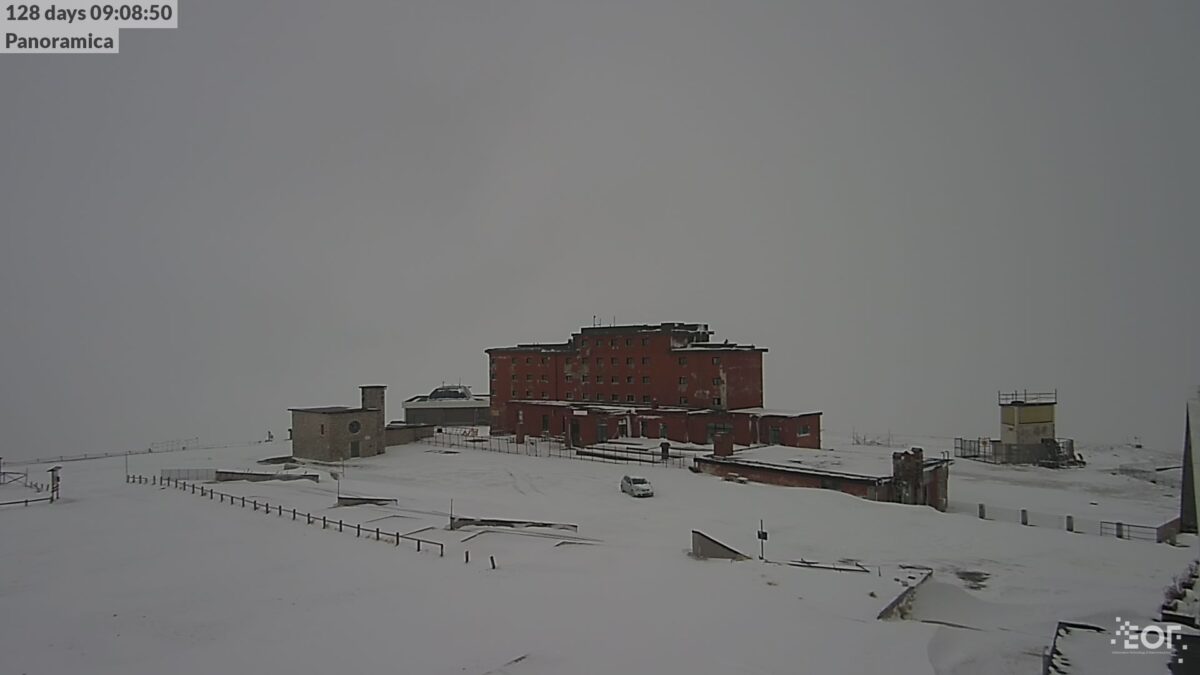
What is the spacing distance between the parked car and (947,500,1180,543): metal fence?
11743mm

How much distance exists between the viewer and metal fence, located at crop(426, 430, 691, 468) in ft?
119

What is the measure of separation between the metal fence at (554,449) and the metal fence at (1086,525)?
43.6 feet

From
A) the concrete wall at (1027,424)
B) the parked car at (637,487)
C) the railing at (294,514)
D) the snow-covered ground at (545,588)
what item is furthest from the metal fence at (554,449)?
the concrete wall at (1027,424)

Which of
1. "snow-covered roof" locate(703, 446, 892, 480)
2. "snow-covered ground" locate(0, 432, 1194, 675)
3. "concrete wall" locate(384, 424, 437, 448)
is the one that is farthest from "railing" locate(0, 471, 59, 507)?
"snow-covered roof" locate(703, 446, 892, 480)

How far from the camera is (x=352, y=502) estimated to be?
25.7 metres

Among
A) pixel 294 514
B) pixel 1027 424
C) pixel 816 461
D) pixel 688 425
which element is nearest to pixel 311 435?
pixel 294 514

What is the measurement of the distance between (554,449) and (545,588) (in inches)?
1077

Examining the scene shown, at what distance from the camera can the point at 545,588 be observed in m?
15.3

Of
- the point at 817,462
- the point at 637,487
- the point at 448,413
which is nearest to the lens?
the point at 637,487

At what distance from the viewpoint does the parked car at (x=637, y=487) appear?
27.3 metres

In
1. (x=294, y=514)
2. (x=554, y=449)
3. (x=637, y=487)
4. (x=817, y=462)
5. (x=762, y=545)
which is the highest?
(x=817, y=462)

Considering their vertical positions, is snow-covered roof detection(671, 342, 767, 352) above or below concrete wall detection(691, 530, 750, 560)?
above

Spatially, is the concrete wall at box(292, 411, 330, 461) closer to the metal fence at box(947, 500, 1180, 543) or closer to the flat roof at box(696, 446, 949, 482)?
the flat roof at box(696, 446, 949, 482)

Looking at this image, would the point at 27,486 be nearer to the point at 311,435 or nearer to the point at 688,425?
the point at 311,435
